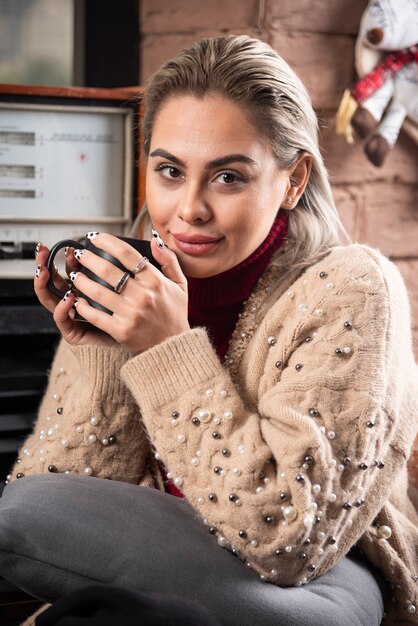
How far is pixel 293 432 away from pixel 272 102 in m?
0.38

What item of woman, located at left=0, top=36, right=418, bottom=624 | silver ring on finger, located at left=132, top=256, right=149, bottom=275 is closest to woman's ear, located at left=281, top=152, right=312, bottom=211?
woman, located at left=0, top=36, right=418, bottom=624

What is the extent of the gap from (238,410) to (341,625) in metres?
0.22

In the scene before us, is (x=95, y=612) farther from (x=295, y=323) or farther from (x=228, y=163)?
(x=228, y=163)

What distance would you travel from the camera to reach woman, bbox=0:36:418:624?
79 cm

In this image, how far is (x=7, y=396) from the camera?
45.8 inches

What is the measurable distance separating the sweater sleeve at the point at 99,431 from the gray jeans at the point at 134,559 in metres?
0.15

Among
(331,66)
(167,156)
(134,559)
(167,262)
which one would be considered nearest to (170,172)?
(167,156)

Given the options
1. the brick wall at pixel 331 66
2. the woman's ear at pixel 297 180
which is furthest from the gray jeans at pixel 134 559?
the brick wall at pixel 331 66

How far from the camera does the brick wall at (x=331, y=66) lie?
1.34m

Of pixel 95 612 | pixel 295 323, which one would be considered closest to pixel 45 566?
pixel 95 612

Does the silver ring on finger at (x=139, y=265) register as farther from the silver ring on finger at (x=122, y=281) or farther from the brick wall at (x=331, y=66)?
the brick wall at (x=331, y=66)

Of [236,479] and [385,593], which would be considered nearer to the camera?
[236,479]

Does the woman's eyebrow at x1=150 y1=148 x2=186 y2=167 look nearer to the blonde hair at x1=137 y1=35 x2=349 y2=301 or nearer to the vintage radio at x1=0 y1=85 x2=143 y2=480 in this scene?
the blonde hair at x1=137 y1=35 x2=349 y2=301

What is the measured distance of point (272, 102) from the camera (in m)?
0.95
